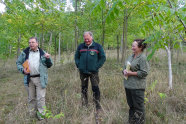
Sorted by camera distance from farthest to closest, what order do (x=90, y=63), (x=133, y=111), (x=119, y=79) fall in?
(x=119, y=79)
(x=90, y=63)
(x=133, y=111)

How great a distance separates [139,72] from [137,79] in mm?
154

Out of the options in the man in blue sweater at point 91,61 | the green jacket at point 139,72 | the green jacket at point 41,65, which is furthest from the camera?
the man in blue sweater at point 91,61

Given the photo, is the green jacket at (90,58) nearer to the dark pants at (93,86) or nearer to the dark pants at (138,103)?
the dark pants at (93,86)

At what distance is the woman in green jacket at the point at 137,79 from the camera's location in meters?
2.45

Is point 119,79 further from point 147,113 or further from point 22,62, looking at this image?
point 22,62

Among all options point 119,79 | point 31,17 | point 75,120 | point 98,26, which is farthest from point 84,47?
point 98,26

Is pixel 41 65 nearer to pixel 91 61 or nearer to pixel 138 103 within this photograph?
pixel 91 61

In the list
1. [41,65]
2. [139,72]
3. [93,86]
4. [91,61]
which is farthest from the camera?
[93,86]

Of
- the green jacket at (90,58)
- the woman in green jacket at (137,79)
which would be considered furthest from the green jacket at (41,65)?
the woman in green jacket at (137,79)

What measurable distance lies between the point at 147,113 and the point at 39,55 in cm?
263

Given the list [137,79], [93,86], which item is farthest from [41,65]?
[137,79]

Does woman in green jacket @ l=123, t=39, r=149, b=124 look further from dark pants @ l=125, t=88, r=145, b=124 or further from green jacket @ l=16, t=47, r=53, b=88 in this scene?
green jacket @ l=16, t=47, r=53, b=88

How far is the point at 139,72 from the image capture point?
2.42 m

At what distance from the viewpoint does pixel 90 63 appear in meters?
3.35
